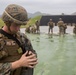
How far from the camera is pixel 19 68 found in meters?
3.25

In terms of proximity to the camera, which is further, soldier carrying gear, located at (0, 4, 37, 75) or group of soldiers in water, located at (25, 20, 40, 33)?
group of soldiers in water, located at (25, 20, 40, 33)

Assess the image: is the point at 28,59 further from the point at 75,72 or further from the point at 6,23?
the point at 75,72

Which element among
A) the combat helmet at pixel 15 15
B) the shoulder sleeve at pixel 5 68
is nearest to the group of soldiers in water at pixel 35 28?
the combat helmet at pixel 15 15

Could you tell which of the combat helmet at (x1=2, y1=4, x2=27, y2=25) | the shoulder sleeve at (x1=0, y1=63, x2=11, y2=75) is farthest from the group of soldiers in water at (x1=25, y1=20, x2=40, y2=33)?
the shoulder sleeve at (x1=0, y1=63, x2=11, y2=75)

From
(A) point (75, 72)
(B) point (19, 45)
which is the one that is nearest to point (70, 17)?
(A) point (75, 72)

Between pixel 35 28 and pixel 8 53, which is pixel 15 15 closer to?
pixel 8 53

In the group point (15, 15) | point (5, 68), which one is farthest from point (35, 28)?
point (5, 68)

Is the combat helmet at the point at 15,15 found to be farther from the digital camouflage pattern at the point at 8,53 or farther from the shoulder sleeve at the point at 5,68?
the shoulder sleeve at the point at 5,68

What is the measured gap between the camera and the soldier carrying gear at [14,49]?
317 cm

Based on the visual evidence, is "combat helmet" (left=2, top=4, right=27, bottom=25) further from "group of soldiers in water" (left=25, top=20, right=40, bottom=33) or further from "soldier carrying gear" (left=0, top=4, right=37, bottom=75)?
"group of soldiers in water" (left=25, top=20, right=40, bottom=33)

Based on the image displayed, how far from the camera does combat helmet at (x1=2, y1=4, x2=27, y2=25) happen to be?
10.7ft

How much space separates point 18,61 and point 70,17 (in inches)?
1806

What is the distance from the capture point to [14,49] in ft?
10.7

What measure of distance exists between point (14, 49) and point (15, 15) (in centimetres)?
35
